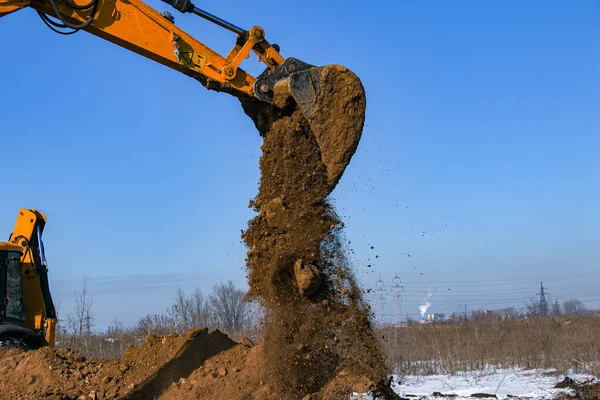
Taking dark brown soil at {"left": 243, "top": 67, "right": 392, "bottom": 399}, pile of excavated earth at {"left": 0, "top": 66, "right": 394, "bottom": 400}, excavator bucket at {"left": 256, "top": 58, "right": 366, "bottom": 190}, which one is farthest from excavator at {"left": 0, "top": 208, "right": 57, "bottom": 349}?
excavator bucket at {"left": 256, "top": 58, "right": 366, "bottom": 190}

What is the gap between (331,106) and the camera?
680cm

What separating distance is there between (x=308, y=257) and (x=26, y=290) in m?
4.63

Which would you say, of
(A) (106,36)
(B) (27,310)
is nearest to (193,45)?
(A) (106,36)

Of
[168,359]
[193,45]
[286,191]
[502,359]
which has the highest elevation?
[193,45]

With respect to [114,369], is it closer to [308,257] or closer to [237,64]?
[308,257]

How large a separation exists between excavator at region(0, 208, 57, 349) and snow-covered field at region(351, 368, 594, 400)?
5.19 meters

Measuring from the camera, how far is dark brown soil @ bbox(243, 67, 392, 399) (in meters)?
6.47

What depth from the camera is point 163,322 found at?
64.4 feet

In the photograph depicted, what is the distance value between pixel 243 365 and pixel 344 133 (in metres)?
3.15

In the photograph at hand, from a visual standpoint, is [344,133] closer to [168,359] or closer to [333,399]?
[333,399]

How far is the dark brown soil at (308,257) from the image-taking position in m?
6.47

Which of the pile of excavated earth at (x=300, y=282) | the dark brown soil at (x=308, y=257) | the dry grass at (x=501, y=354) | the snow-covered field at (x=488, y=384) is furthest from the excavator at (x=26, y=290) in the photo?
the dry grass at (x=501, y=354)

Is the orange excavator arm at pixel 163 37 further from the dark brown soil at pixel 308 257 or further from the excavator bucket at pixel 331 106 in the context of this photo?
the dark brown soil at pixel 308 257

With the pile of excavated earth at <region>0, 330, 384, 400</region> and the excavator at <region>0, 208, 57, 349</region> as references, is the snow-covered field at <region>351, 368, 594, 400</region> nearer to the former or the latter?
the pile of excavated earth at <region>0, 330, 384, 400</region>
